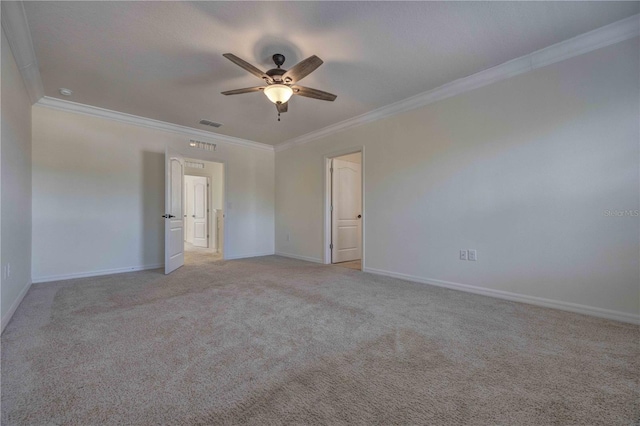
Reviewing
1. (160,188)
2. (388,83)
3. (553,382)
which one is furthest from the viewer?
(160,188)

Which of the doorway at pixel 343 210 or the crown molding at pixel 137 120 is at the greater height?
the crown molding at pixel 137 120

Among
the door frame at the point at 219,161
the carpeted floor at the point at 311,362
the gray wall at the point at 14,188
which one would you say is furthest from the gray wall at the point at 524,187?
the gray wall at the point at 14,188

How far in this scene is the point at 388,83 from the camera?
3355mm

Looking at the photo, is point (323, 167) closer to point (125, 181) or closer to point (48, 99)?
point (125, 181)

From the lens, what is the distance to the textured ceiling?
2158 mm

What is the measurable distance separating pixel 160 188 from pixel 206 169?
7.75 feet

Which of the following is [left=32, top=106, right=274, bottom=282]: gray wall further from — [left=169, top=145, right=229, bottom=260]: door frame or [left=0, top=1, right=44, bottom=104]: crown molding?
[left=0, top=1, right=44, bottom=104]: crown molding

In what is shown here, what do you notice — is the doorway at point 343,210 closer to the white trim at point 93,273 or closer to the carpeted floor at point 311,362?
the carpeted floor at point 311,362

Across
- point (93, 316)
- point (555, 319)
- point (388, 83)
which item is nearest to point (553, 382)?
point (555, 319)

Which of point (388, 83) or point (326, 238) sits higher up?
point (388, 83)


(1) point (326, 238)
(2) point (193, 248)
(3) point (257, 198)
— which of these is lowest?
(2) point (193, 248)

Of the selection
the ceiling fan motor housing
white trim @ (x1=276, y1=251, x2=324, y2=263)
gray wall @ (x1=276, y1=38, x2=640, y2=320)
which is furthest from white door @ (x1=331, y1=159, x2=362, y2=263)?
the ceiling fan motor housing

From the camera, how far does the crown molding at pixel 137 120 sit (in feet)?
12.6

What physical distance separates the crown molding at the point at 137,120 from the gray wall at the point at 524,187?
301 cm
